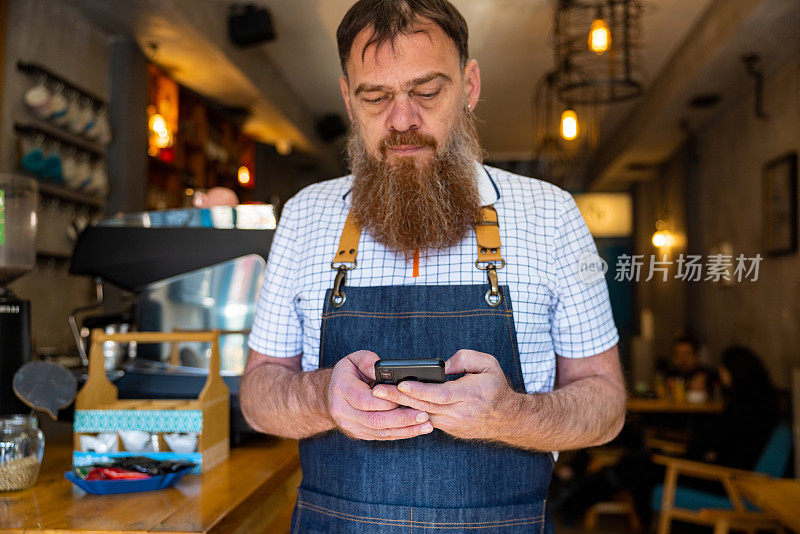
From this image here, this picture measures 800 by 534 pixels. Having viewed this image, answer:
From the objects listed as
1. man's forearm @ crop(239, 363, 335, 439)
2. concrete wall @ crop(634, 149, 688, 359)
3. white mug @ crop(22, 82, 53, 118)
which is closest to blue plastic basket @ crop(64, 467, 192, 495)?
man's forearm @ crop(239, 363, 335, 439)

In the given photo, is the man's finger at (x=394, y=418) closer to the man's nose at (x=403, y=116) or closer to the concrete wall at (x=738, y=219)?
the man's nose at (x=403, y=116)

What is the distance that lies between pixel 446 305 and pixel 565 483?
158 inches

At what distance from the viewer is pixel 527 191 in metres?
1.39

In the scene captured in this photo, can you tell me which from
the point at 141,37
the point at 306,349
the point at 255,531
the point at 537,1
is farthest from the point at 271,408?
the point at 537,1

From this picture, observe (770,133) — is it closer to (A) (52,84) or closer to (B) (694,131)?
(B) (694,131)

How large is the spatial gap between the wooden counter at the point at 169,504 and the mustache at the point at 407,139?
0.74m

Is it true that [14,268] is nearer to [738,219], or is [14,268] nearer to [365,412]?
[365,412]

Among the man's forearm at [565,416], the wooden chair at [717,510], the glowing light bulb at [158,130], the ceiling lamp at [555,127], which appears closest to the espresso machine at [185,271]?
the man's forearm at [565,416]

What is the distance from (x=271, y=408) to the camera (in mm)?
1261

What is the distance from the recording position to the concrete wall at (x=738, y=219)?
4.74m

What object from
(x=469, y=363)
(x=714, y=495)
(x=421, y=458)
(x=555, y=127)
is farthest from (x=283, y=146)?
(x=469, y=363)

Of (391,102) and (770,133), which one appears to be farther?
(770,133)

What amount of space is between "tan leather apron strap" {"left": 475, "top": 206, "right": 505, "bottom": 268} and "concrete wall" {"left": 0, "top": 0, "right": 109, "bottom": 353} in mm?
2623

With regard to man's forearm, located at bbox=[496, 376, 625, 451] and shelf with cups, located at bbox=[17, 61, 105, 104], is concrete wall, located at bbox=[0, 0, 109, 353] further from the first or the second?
man's forearm, located at bbox=[496, 376, 625, 451]
